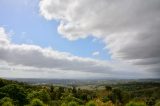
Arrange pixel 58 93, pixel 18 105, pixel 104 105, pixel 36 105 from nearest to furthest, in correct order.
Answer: pixel 36 105 → pixel 104 105 → pixel 18 105 → pixel 58 93

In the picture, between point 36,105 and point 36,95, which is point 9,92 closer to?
point 36,95

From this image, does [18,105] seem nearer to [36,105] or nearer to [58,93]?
[36,105]

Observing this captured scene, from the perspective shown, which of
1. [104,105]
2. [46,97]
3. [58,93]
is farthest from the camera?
[58,93]

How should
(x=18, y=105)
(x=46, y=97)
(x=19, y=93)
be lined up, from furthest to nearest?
(x=46, y=97), (x=19, y=93), (x=18, y=105)

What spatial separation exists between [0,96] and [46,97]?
2021 centimetres

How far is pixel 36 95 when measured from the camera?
101750 mm

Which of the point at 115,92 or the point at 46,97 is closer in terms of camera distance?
the point at 46,97

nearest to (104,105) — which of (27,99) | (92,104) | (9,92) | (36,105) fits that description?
(92,104)

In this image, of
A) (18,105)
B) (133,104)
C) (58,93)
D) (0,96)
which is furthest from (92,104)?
(58,93)

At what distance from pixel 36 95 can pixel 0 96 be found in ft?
48.2

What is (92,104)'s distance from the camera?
75250 mm

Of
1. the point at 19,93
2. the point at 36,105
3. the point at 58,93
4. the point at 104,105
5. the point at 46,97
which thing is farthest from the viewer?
the point at 58,93

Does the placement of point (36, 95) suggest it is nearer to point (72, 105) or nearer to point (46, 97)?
point (46, 97)

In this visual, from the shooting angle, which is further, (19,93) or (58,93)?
(58,93)
